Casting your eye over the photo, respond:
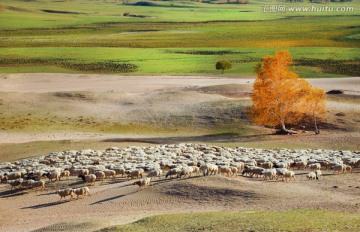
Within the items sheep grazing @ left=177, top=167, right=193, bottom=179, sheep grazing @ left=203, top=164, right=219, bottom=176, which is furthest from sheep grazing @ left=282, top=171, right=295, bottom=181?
sheep grazing @ left=177, top=167, right=193, bottom=179

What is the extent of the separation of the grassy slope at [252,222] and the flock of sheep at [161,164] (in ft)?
20.9

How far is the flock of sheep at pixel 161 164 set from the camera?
32.0 m

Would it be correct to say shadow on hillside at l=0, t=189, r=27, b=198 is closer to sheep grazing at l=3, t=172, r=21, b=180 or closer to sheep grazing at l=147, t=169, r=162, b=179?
sheep grazing at l=3, t=172, r=21, b=180

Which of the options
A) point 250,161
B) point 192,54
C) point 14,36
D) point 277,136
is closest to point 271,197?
point 250,161

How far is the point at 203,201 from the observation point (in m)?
28.2

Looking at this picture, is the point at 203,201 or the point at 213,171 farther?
the point at 213,171

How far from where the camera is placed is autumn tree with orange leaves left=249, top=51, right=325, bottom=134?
5066cm

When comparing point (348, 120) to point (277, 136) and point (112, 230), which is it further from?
point (112, 230)

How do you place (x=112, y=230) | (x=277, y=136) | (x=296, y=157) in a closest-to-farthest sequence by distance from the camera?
(x=112, y=230) < (x=296, y=157) < (x=277, y=136)

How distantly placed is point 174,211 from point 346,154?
50.8 ft

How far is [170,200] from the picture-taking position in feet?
93.6

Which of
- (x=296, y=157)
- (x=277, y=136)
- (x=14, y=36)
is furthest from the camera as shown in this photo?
(x=14, y=36)

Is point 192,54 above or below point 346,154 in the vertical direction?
above

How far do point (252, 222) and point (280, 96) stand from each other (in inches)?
1153
